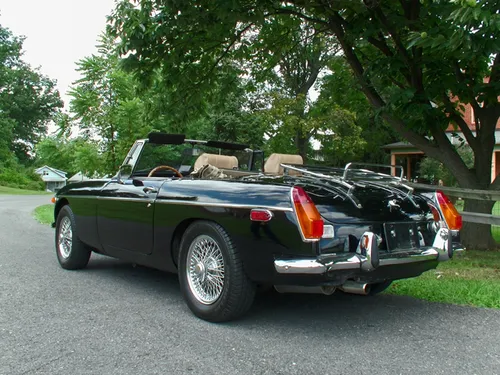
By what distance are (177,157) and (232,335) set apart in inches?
102

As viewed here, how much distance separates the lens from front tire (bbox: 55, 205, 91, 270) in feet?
19.3

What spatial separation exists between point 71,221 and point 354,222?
375 centimetres

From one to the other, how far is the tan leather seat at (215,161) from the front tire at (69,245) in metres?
1.77

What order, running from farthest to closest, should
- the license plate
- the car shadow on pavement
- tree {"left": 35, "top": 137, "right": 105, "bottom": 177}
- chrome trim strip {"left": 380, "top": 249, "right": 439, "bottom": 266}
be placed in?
1. tree {"left": 35, "top": 137, "right": 105, "bottom": 177}
2. the car shadow on pavement
3. the license plate
4. chrome trim strip {"left": 380, "top": 249, "right": 439, "bottom": 266}

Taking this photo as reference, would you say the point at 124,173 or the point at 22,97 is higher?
the point at 22,97

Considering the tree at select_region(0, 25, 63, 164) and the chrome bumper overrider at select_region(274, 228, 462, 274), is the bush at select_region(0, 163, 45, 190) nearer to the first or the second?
the tree at select_region(0, 25, 63, 164)

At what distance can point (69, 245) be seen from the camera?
19.9 ft

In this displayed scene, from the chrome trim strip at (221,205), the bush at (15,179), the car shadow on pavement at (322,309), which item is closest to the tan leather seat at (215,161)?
the chrome trim strip at (221,205)

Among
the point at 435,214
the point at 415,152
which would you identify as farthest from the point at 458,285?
the point at 415,152

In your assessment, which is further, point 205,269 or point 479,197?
point 479,197

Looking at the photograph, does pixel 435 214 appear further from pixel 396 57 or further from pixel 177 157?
pixel 396 57

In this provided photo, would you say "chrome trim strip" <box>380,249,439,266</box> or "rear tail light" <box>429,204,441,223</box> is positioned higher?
"rear tail light" <box>429,204,441,223</box>

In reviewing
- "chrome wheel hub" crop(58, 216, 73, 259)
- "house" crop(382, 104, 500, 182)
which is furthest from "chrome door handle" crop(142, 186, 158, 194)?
"house" crop(382, 104, 500, 182)

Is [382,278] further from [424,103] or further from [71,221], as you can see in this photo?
[424,103]
